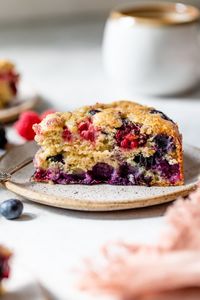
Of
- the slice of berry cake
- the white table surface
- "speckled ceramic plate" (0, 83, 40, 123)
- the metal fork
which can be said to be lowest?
the white table surface

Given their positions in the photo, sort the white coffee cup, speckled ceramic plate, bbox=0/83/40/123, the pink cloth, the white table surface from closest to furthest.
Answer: the pink cloth → the white table surface → speckled ceramic plate, bbox=0/83/40/123 → the white coffee cup

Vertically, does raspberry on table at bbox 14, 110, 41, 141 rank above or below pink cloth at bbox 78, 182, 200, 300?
below

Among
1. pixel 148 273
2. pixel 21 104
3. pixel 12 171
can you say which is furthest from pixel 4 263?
pixel 21 104

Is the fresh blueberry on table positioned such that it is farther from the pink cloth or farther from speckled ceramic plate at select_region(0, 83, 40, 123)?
speckled ceramic plate at select_region(0, 83, 40, 123)

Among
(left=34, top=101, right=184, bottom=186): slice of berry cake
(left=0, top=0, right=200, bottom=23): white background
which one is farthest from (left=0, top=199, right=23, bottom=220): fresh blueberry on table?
(left=0, top=0, right=200, bottom=23): white background

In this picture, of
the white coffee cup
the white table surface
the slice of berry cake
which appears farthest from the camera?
the white coffee cup

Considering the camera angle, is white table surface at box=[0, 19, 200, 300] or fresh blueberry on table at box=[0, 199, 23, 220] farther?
fresh blueberry on table at box=[0, 199, 23, 220]

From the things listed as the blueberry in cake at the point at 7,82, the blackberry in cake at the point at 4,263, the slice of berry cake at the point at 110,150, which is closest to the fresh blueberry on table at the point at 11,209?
the slice of berry cake at the point at 110,150

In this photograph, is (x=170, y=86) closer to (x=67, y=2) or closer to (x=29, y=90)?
(x=29, y=90)
